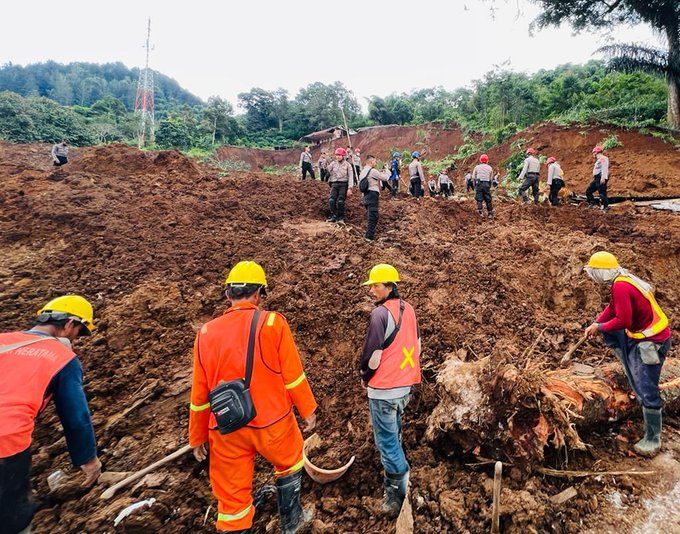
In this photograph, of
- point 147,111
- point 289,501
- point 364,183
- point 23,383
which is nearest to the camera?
point 23,383

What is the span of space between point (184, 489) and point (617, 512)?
9.27ft

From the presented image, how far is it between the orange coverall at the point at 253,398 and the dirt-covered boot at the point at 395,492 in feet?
2.08

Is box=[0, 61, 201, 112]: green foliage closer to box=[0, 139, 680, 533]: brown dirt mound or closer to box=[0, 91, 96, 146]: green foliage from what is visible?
box=[0, 91, 96, 146]: green foliage

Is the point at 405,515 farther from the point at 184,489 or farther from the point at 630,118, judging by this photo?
the point at 630,118

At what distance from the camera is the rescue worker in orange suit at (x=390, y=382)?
2.15 meters

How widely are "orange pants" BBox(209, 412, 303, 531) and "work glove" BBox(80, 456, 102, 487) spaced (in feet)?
2.80

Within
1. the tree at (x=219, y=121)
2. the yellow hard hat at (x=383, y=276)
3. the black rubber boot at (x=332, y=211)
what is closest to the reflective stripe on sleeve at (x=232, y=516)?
the yellow hard hat at (x=383, y=276)

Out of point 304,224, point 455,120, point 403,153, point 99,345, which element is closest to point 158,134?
point 403,153

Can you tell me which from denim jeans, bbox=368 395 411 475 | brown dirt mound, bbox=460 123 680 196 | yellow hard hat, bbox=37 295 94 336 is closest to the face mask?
denim jeans, bbox=368 395 411 475

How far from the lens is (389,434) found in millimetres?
2189

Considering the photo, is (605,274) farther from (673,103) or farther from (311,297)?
(673,103)

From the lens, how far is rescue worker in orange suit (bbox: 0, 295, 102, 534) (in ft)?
5.12

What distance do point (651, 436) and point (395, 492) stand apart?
6.48ft

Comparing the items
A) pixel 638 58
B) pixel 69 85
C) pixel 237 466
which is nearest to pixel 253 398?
pixel 237 466
